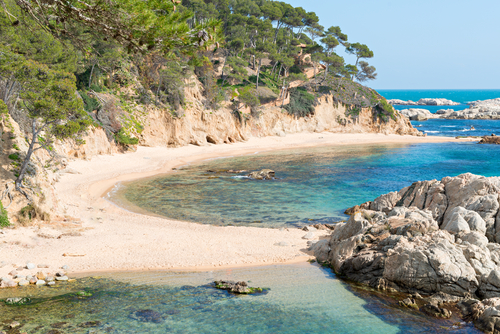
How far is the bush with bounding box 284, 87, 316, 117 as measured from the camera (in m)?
61.1

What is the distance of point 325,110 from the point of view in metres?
65.8

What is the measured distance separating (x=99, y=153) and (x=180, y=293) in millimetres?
25840

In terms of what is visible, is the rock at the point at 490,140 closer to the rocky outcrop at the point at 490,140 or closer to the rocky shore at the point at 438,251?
the rocky outcrop at the point at 490,140

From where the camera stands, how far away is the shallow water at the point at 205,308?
891 cm

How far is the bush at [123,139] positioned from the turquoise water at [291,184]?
21.6 feet

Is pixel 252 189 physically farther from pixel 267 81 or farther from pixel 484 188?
pixel 267 81

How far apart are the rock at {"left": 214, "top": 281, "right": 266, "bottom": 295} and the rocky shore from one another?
3646 mm

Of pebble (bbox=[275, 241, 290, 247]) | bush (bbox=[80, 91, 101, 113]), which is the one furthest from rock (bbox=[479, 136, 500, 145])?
bush (bbox=[80, 91, 101, 113])

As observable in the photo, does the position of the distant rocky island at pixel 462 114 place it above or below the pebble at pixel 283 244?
above

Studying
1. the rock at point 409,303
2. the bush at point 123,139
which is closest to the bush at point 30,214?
the rock at point 409,303

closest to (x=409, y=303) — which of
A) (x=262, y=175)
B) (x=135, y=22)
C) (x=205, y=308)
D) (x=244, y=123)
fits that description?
(x=205, y=308)

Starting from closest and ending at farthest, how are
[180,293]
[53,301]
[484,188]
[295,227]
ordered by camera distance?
[53,301] < [180,293] < [484,188] < [295,227]

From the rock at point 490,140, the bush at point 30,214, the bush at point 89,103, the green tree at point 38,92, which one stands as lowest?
the bush at point 30,214

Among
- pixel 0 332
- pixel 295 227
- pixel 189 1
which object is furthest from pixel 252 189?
pixel 189 1
